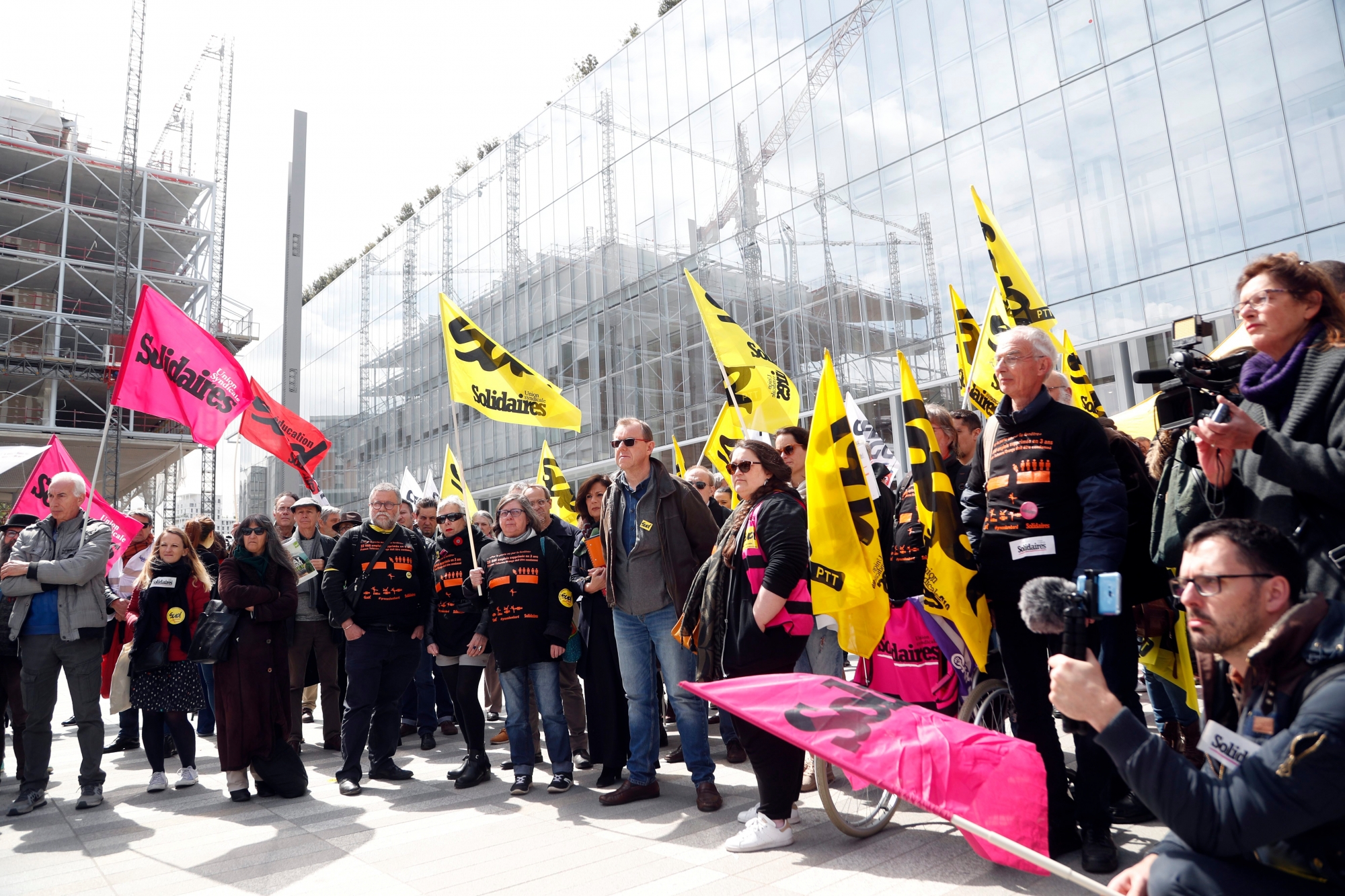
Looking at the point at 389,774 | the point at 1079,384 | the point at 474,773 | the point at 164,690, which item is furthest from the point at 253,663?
the point at 1079,384

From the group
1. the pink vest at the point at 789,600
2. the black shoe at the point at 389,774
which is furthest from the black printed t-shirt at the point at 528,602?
the pink vest at the point at 789,600

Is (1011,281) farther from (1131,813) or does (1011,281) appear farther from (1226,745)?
(1226,745)

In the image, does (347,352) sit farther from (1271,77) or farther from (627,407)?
(1271,77)

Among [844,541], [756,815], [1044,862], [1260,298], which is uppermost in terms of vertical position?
[1260,298]

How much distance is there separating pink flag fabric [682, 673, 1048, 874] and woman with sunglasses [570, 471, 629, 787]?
2.98 meters

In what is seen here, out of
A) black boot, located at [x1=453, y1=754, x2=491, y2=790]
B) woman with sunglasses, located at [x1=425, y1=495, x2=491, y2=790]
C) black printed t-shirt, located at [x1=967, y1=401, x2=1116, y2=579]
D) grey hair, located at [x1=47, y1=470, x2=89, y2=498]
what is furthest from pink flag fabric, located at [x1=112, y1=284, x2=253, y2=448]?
black printed t-shirt, located at [x1=967, y1=401, x2=1116, y2=579]

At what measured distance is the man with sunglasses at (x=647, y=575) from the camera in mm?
5488

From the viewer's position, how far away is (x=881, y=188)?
61.1ft

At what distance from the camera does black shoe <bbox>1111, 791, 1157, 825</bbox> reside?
429 centimetres

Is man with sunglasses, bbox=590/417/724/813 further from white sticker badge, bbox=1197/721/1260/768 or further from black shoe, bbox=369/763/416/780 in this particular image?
white sticker badge, bbox=1197/721/1260/768

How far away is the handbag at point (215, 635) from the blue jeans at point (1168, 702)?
5901 millimetres

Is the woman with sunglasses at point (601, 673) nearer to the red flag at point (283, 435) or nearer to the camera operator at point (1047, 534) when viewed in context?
the camera operator at point (1047, 534)

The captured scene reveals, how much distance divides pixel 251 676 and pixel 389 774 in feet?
4.05

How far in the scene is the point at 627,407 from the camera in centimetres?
2462
